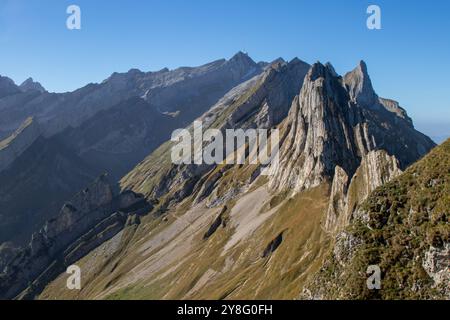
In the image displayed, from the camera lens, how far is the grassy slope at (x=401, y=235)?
248 feet

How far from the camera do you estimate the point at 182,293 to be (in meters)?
196

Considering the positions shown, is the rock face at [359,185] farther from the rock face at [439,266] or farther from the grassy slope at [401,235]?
the rock face at [439,266]

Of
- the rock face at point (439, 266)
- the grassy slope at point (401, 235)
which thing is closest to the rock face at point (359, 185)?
the grassy slope at point (401, 235)

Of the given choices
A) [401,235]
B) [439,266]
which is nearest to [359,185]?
[401,235]

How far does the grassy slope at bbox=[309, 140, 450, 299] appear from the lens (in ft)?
248

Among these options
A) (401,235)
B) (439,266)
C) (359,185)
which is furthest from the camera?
(359,185)

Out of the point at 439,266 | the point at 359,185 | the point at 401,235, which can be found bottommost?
the point at 439,266

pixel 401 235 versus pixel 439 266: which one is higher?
pixel 401 235

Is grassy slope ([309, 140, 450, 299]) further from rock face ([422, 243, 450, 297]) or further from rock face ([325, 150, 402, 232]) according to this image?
rock face ([325, 150, 402, 232])

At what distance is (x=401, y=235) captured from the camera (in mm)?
82438

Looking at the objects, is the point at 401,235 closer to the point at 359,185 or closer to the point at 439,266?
the point at 439,266

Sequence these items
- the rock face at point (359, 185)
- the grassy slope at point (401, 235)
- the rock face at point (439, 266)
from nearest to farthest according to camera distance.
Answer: the rock face at point (439, 266) → the grassy slope at point (401, 235) → the rock face at point (359, 185)
